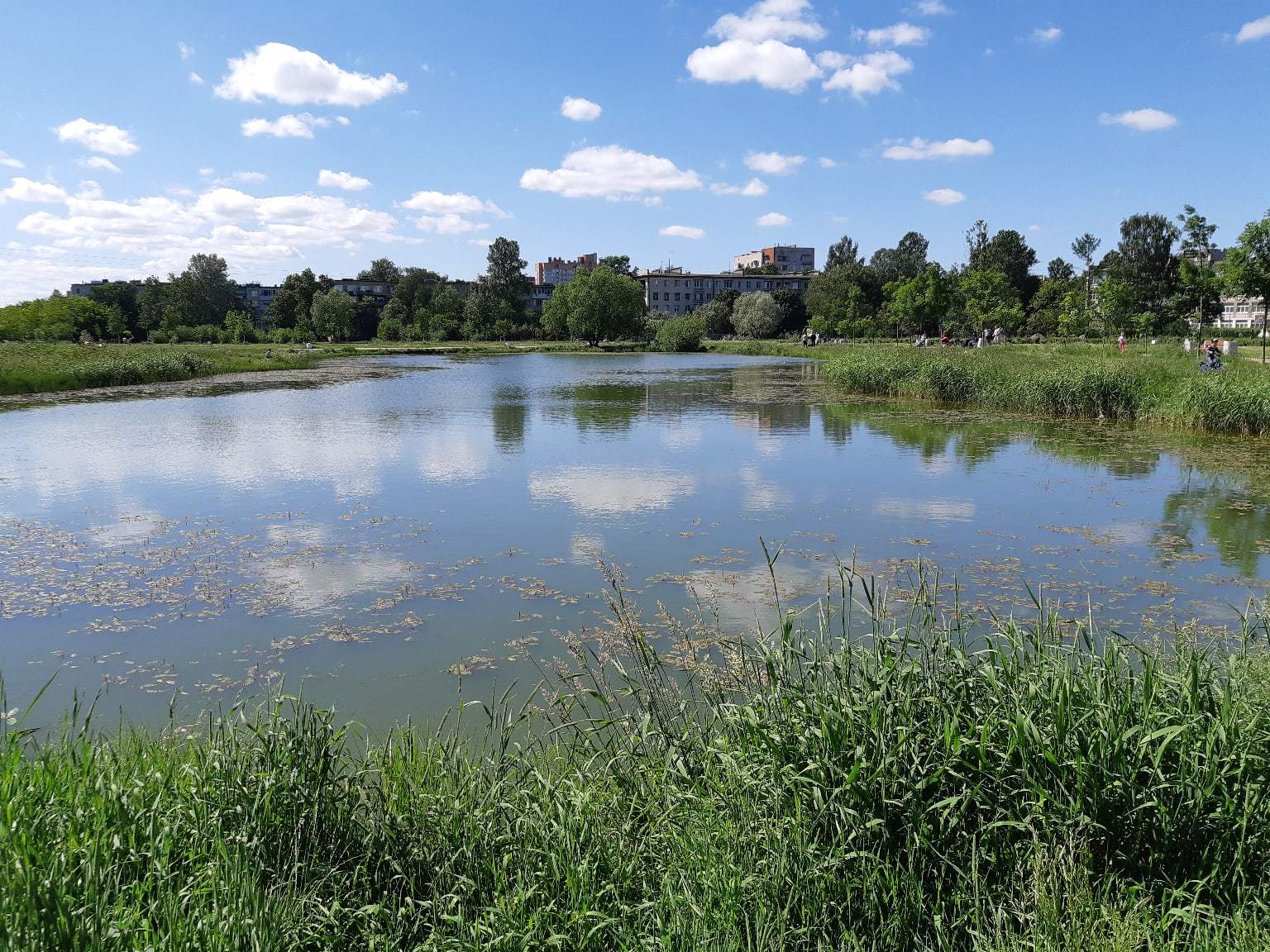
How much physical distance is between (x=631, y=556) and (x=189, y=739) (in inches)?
234

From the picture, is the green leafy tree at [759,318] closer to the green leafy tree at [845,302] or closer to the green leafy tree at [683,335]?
the green leafy tree at [845,302]

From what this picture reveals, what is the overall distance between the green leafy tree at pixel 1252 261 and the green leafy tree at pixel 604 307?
59.8 m

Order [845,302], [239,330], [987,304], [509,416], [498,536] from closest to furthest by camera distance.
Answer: [498,536], [509,416], [987,304], [239,330], [845,302]

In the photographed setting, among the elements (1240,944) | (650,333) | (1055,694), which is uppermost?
(650,333)

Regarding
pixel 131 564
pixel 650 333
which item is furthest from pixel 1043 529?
pixel 650 333

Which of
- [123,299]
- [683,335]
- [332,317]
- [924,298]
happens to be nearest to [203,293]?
[123,299]

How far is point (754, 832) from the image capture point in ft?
11.2

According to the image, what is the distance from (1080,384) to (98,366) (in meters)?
38.7

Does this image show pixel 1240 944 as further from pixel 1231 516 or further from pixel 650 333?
pixel 650 333

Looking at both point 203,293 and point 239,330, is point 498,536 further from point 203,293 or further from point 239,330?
point 203,293

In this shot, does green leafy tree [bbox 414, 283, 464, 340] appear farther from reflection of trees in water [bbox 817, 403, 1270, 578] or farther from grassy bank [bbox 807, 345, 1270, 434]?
reflection of trees in water [bbox 817, 403, 1270, 578]

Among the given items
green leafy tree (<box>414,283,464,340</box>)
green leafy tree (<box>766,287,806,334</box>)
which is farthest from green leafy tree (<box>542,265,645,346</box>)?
green leafy tree (<box>766,287,806,334</box>)

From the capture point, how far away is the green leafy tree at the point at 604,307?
79938 millimetres

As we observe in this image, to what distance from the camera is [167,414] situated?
79.8 feet
